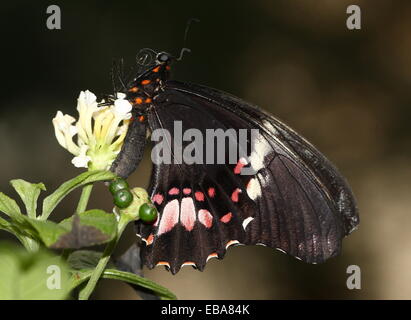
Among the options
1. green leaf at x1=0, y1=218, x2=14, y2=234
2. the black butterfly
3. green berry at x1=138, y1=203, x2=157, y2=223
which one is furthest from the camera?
the black butterfly

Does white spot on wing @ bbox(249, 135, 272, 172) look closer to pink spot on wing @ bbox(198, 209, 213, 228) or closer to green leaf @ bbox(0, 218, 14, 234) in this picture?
pink spot on wing @ bbox(198, 209, 213, 228)

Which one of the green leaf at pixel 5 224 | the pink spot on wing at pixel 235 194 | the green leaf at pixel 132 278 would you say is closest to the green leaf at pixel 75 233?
the green leaf at pixel 5 224

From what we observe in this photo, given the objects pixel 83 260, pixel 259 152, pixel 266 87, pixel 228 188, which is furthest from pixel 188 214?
pixel 266 87

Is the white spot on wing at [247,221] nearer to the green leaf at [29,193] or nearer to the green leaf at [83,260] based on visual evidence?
the green leaf at [83,260]

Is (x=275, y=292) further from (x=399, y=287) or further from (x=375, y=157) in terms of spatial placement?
(x=375, y=157)

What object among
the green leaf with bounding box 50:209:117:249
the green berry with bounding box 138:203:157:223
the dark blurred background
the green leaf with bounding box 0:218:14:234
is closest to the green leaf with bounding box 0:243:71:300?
the green leaf with bounding box 50:209:117:249

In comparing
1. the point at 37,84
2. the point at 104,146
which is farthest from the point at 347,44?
the point at 104,146
